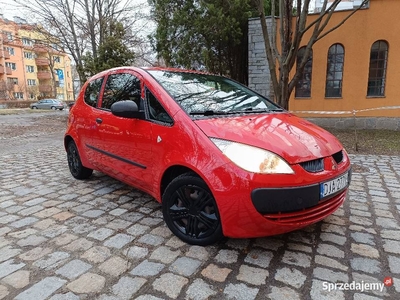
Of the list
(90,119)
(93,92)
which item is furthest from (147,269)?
(93,92)

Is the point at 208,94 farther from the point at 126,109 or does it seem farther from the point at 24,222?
the point at 24,222

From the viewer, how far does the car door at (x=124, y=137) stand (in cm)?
284

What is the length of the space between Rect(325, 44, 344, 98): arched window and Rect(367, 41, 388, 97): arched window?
37.9 inches

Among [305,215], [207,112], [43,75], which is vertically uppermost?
[43,75]

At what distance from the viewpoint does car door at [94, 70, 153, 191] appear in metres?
2.84

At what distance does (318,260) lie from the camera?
2219 mm

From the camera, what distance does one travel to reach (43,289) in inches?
75.4

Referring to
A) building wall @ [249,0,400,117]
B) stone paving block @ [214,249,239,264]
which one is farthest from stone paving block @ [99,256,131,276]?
building wall @ [249,0,400,117]

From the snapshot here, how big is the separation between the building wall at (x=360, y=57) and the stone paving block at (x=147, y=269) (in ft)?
31.7

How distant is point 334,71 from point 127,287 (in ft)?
35.2

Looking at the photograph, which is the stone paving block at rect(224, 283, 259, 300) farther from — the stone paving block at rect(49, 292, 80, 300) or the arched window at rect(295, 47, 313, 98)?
the arched window at rect(295, 47, 313, 98)

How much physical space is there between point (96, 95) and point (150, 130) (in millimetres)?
1581

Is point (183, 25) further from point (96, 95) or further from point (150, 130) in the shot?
point (150, 130)

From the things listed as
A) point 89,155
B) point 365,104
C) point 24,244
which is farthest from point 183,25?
point 24,244
